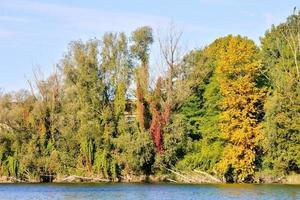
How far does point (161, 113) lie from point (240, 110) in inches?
368

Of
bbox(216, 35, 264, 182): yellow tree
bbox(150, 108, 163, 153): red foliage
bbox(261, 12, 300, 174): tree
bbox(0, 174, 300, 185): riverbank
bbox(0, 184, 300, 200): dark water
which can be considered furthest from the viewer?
bbox(150, 108, 163, 153): red foliage

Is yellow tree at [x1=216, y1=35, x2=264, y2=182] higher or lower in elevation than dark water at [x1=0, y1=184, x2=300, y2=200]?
higher

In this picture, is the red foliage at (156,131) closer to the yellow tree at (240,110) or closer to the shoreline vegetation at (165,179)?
the shoreline vegetation at (165,179)

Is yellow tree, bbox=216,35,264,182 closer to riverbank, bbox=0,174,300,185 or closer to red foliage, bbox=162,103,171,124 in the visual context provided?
riverbank, bbox=0,174,300,185

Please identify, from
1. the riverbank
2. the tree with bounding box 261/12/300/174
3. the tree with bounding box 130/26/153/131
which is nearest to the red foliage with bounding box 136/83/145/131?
the tree with bounding box 130/26/153/131

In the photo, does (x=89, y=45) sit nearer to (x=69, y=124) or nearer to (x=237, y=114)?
(x=69, y=124)

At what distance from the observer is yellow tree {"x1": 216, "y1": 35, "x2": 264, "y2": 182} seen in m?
59.0

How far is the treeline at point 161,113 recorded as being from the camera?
58.8 m

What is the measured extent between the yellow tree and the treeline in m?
0.10

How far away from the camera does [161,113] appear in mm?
66312

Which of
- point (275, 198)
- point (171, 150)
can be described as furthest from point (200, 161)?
point (275, 198)

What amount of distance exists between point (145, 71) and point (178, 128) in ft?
24.0

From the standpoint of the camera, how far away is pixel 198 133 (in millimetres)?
66250

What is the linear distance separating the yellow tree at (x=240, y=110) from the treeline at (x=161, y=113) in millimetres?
103
